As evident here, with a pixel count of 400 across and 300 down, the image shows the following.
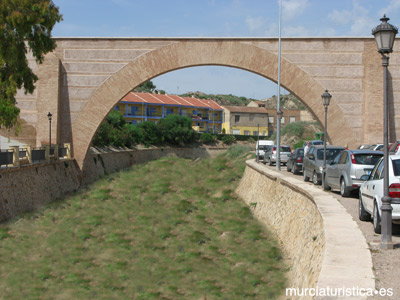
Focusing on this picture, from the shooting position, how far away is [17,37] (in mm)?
20000

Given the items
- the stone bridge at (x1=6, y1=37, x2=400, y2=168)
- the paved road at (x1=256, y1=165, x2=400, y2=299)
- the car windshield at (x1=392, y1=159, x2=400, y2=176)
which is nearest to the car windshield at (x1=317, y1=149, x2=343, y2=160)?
the stone bridge at (x1=6, y1=37, x2=400, y2=168)

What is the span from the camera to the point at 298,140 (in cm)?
5066

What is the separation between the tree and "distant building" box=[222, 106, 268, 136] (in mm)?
59285

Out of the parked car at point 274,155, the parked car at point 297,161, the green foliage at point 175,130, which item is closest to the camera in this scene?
the parked car at point 297,161

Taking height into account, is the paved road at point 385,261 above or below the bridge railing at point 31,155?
below

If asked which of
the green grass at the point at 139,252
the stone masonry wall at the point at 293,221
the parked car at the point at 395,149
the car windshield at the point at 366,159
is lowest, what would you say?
the green grass at the point at 139,252

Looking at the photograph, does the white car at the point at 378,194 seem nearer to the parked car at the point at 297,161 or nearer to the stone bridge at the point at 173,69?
the parked car at the point at 297,161

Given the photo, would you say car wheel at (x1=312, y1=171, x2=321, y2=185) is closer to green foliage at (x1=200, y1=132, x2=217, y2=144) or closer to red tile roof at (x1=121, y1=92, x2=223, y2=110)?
green foliage at (x1=200, y1=132, x2=217, y2=144)

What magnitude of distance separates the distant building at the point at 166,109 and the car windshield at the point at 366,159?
51.3 m

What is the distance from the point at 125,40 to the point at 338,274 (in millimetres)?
23057

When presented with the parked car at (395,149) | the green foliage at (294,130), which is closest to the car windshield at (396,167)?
the parked car at (395,149)

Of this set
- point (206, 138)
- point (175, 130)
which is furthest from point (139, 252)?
point (206, 138)

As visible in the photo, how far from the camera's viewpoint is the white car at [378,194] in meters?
8.53

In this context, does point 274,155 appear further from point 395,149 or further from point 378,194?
point 378,194
